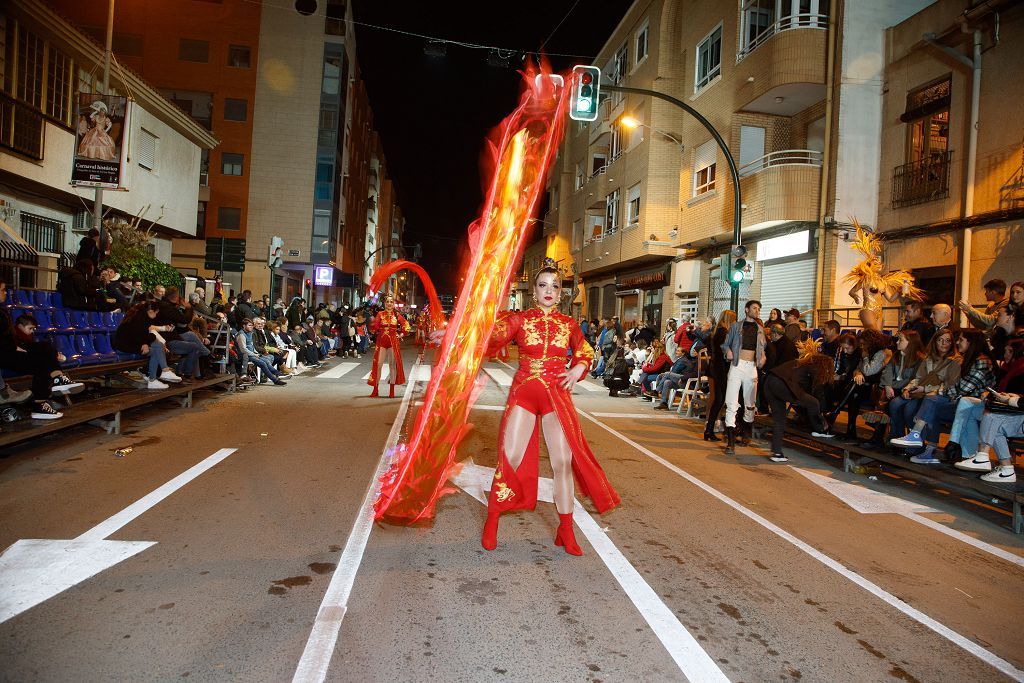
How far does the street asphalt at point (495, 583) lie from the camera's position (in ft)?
11.1

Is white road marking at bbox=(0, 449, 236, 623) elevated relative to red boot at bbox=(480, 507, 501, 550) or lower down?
lower down

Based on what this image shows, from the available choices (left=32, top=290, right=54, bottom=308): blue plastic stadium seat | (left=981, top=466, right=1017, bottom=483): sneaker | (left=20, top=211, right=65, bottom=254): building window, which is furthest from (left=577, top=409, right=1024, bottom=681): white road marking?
(left=20, top=211, right=65, bottom=254): building window

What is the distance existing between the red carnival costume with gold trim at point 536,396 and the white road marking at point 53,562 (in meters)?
2.70

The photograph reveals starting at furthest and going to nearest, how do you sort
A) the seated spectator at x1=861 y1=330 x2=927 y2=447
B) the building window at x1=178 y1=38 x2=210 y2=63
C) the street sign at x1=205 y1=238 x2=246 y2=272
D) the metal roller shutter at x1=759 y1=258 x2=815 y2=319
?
the building window at x1=178 y1=38 x2=210 y2=63, the street sign at x1=205 y1=238 x2=246 y2=272, the metal roller shutter at x1=759 y1=258 x2=815 y2=319, the seated spectator at x1=861 y1=330 x2=927 y2=447

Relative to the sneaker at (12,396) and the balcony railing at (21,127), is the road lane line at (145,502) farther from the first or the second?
the balcony railing at (21,127)

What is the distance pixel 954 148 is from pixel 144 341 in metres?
17.4

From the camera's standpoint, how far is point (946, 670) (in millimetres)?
3545

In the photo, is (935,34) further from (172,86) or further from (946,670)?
(172,86)

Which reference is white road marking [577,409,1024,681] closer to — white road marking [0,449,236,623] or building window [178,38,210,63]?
white road marking [0,449,236,623]

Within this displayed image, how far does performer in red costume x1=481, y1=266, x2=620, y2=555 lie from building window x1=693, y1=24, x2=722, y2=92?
68.8 feet

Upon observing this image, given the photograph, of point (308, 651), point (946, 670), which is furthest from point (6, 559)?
point (946, 670)

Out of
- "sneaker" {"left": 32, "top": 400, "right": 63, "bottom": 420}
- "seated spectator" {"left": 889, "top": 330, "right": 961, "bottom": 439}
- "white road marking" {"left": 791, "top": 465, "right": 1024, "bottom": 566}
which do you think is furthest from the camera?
"seated spectator" {"left": 889, "top": 330, "right": 961, "bottom": 439}

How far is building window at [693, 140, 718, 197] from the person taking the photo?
922 inches

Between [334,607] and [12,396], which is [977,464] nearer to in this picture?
[334,607]
